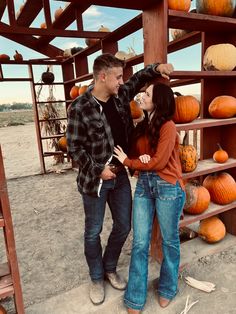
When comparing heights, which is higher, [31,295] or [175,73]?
[175,73]

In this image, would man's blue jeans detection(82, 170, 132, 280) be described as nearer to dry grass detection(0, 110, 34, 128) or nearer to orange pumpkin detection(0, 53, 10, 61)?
orange pumpkin detection(0, 53, 10, 61)

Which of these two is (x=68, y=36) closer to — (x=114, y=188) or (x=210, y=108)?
(x=210, y=108)

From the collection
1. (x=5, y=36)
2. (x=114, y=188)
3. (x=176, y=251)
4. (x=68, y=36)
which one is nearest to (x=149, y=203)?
(x=114, y=188)

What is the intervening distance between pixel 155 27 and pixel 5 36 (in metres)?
4.89

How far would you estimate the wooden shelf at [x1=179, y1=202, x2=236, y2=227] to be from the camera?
274cm

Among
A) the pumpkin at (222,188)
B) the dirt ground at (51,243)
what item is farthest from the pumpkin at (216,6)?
the dirt ground at (51,243)

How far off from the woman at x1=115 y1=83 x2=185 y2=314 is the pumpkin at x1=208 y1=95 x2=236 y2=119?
94 cm

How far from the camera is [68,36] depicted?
505 centimetres

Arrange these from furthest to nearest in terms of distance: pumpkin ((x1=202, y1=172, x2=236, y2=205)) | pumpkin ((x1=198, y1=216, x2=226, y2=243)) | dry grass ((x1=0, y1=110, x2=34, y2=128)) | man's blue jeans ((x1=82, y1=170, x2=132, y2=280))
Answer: dry grass ((x1=0, y1=110, x2=34, y2=128)), pumpkin ((x1=198, y1=216, x2=226, y2=243)), pumpkin ((x1=202, y1=172, x2=236, y2=205)), man's blue jeans ((x1=82, y1=170, x2=132, y2=280))

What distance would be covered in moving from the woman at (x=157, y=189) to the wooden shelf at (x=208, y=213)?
0.52 metres

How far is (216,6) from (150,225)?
212 centimetres

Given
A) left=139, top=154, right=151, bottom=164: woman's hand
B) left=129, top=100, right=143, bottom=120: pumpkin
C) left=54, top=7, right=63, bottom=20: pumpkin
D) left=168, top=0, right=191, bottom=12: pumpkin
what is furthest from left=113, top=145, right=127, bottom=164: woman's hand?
left=54, top=7, right=63, bottom=20: pumpkin

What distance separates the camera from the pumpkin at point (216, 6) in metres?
2.54

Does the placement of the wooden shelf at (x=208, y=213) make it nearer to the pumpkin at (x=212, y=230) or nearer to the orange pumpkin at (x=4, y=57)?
the pumpkin at (x=212, y=230)
